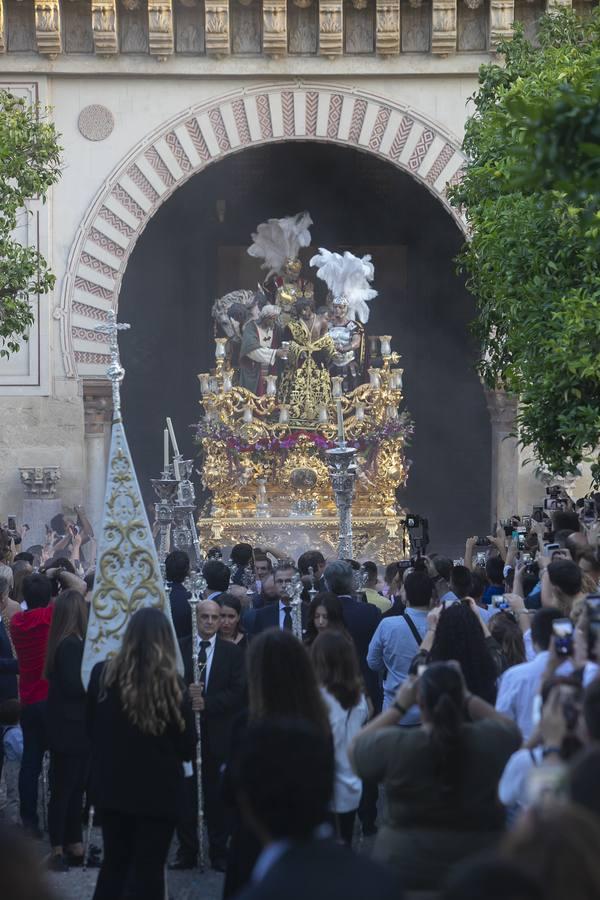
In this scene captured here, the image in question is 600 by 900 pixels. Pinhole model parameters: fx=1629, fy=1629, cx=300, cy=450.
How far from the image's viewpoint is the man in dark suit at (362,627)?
8.95 metres

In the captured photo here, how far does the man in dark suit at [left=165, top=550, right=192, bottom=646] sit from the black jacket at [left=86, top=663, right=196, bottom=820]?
254 cm

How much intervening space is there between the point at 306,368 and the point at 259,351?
69 cm

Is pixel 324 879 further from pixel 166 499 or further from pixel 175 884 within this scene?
pixel 166 499

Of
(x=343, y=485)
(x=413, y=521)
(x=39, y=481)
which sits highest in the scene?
(x=39, y=481)

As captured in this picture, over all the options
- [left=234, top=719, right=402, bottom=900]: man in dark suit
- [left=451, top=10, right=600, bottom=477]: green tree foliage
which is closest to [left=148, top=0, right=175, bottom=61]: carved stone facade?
[left=451, top=10, right=600, bottom=477]: green tree foliage

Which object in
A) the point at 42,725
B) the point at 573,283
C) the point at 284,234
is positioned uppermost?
the point at 284,234

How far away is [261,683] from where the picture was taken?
603 centimetres

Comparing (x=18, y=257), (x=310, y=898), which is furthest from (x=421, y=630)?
(x=18, y=257)

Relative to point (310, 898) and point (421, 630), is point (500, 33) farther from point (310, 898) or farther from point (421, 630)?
point (310, 898)

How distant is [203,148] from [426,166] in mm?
2863

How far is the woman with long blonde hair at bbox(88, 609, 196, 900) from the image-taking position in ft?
21.2

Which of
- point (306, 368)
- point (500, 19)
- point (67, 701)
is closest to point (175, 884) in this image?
point (67, 701)

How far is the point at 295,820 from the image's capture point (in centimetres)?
403

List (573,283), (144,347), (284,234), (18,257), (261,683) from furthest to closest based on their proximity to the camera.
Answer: (144,347) < (284,234) < (18,257) < (573,283) < (261,683)
